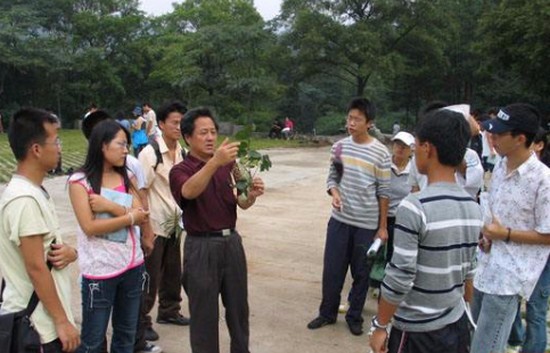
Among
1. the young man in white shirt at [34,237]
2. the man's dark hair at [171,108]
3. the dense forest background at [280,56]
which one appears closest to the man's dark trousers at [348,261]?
the man's dark hair at [171,108]

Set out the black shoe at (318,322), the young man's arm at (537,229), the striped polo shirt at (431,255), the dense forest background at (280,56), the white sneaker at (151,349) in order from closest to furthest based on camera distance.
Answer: the striped polo shirt at (431,255) → the young man's arm at (537,229) → the white sneaker at (151,349) → the black shoe at (318,322) → the dense forest background at (280,56)

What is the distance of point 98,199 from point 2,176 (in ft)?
31.9

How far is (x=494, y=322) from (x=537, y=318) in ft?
1.88

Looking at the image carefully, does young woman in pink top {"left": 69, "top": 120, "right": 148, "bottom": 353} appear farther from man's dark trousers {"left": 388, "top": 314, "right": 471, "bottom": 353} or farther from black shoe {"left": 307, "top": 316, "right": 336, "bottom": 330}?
black shoe {"left": 307, "top": 316, "right": 336, "bottom": 330}

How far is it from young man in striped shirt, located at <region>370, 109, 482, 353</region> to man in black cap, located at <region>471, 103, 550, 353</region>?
0.51 metres

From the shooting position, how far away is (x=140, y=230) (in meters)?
3.34

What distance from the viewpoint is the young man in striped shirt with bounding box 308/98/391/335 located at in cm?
414

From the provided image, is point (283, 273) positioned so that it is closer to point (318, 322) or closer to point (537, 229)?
point (318, 322)

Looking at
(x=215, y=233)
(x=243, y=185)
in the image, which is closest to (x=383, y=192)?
(x=243, y=185)

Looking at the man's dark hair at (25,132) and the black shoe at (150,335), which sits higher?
the man's dark hair at (25,132)

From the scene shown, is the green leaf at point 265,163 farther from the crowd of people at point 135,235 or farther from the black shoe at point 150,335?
the black shoe at point 150,335

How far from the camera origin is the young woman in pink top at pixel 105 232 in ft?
9.34

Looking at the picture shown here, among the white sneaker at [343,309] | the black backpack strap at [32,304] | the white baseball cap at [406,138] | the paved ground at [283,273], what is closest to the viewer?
the black backpack strap at [32,304]

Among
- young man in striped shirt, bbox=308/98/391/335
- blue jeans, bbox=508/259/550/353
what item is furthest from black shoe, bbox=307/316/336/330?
blue jeans, bbox=508/259/550/353
